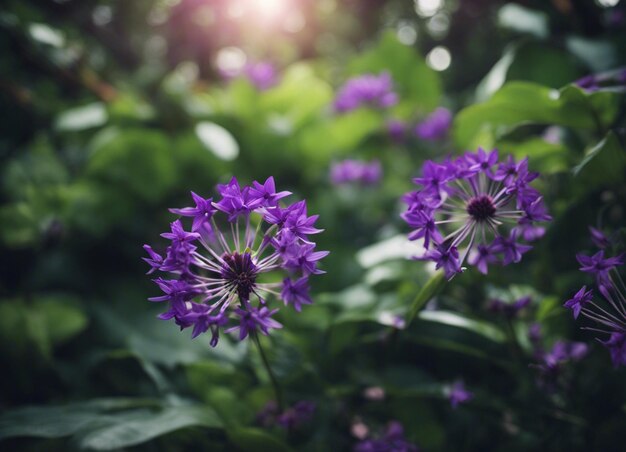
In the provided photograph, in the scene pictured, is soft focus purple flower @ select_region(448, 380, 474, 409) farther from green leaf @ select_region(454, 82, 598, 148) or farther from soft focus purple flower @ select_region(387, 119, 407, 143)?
soft focus purple flower @ select_region(387, 119, 407, 143)

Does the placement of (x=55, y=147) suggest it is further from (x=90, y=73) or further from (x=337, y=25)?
(x=337, y=25)

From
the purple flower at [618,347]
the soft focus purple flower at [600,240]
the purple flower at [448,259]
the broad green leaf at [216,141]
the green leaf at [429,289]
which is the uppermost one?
the broad green leaf at [216,141]

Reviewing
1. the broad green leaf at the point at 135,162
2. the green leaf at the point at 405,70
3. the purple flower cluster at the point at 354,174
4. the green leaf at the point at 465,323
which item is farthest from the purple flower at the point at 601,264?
the green leaf at the point at 405,70

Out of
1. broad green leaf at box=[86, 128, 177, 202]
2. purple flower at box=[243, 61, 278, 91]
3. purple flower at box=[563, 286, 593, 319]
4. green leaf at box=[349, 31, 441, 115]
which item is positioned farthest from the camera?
green leaf at box=[349, 31, 441, 115]

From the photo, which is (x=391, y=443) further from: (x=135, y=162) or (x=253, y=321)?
(x=135, y=162)

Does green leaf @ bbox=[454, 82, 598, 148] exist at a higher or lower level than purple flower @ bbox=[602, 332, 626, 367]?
higher

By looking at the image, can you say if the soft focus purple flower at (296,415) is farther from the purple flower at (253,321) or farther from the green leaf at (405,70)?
the green leaf at (405,70)

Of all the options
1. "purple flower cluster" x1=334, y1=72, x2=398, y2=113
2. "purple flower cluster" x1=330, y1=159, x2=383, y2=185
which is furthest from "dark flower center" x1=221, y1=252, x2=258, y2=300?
"purple flower cluster" x1=334, y1=72, x2=398, y2=113
